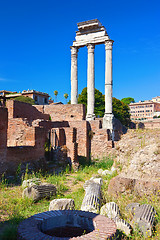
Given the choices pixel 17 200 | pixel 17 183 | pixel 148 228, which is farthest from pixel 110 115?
pixel 148 228

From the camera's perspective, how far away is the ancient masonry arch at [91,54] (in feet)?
69.3

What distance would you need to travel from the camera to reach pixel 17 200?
653cm

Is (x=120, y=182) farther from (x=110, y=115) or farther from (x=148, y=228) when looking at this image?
→ (x=110, y=115)

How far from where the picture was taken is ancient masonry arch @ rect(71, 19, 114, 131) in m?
21.1

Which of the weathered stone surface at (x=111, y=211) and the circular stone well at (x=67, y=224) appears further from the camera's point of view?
the weathered stone surface at (x=111, y=211)

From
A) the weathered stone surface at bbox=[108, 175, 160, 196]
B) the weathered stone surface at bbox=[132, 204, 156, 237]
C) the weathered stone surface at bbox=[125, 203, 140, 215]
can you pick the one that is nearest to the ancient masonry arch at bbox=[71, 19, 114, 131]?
the weathered stone surface at bbox=[108, 175, 160, 196]

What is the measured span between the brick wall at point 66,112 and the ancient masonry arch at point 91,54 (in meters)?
3.37

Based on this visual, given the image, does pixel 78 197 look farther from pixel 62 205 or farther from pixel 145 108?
pixel 145 108

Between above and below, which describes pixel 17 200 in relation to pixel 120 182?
below

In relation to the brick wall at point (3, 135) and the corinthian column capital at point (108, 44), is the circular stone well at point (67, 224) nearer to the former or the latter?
the brick wall at point (3, 135)

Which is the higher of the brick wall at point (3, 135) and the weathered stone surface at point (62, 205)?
the brick wall at point (3, 135)

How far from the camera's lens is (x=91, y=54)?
2209 cm

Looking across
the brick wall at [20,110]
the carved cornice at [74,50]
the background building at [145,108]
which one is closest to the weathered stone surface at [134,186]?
the brick wall at [20,110]

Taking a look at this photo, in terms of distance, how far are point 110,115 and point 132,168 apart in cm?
1263
